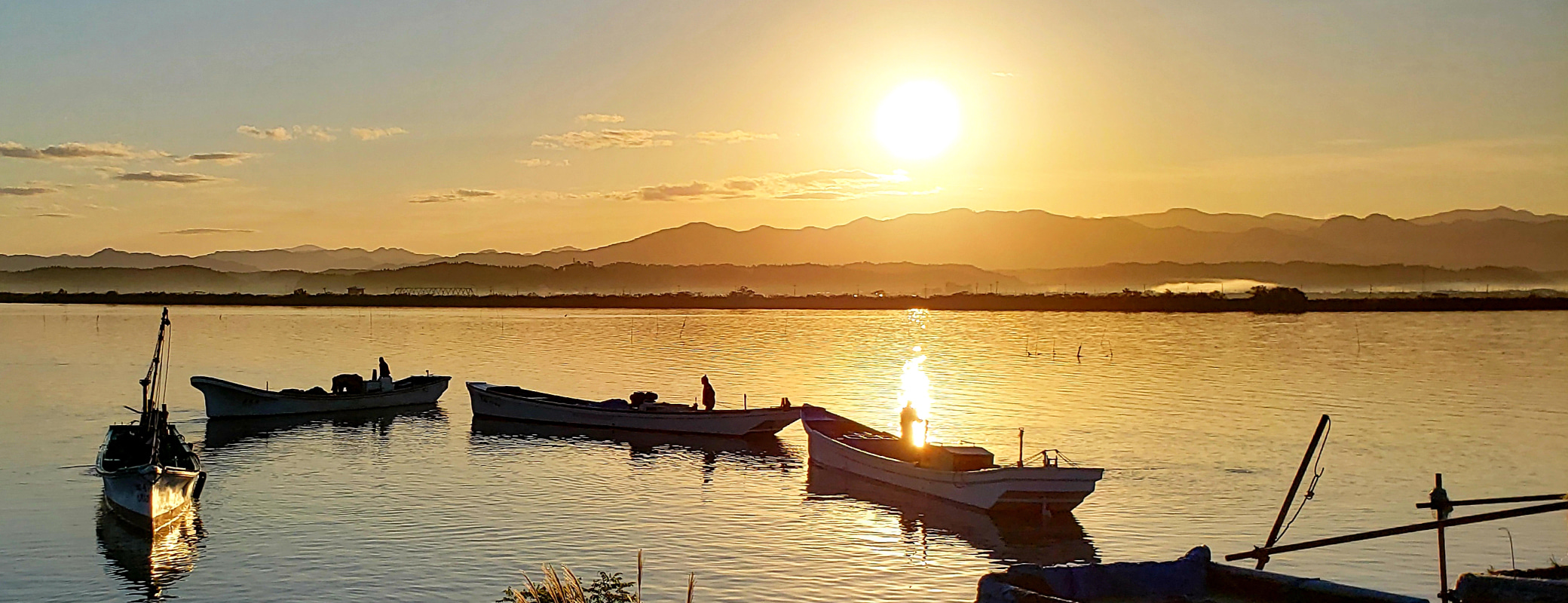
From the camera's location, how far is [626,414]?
41469 millimetres

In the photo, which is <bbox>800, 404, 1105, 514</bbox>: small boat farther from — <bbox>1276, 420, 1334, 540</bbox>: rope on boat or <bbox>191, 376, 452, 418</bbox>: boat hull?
<bbox>191, 376, 452, 418</bbox>: boat hull

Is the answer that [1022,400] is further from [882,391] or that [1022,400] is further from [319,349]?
[319,349]

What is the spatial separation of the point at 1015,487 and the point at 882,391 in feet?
105

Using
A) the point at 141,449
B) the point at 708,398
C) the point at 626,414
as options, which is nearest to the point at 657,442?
the point at 626,414

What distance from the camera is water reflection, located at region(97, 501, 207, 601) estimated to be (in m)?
20.1

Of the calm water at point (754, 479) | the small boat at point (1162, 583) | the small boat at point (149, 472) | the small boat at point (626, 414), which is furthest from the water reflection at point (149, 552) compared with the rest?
the small boat at point (626, 414)

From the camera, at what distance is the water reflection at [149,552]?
20.1 m

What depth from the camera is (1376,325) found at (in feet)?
431

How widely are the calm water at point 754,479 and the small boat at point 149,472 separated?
645mm

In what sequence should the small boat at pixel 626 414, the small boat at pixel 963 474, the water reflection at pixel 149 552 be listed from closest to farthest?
→ the water reflection at pixel 149 552, the small boat at pixel 963 474, the small boat at pixel 626 414

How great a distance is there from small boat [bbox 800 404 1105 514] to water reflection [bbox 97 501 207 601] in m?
14.3

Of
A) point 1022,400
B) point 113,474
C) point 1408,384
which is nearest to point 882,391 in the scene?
point 1022,400

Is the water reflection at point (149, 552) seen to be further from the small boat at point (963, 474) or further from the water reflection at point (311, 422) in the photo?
the small boat at point (963, 474)

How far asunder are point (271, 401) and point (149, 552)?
82.1ft
